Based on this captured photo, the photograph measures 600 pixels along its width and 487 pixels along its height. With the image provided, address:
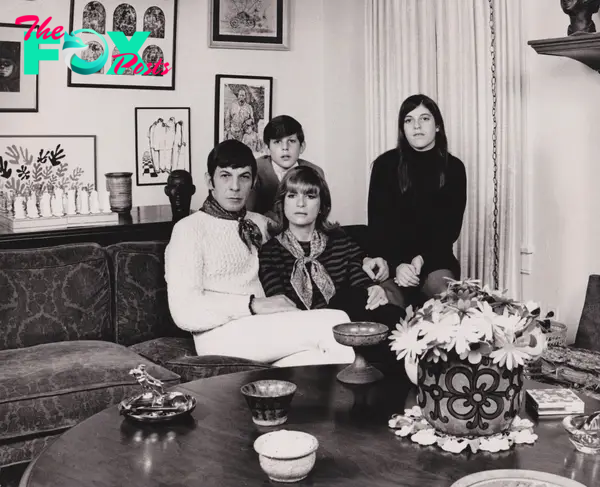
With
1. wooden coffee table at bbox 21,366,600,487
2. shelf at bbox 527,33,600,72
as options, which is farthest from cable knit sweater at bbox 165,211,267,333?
shelf at bbox 527,33,600,72

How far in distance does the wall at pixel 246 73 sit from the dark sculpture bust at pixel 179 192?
84 cm

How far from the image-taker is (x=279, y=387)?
7.48ft

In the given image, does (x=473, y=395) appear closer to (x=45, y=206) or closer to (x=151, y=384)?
(x=151, y=384)

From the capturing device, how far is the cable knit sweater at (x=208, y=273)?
11.5 feet

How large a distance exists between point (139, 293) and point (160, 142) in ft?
5.14

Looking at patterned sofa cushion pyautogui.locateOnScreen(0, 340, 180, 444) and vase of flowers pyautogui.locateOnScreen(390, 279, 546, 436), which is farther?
patterned sofa cushion pyautogui.locateOnScreen(0, 340, 180, 444)

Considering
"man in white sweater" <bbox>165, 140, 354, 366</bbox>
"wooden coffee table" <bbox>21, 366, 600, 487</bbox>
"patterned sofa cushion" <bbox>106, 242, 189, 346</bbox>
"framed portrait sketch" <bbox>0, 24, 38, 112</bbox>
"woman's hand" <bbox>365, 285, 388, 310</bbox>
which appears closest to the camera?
"wooden coffee table" <bbox>21, 366, 600, 487</bbox>

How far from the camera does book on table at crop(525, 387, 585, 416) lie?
2268 millimetres

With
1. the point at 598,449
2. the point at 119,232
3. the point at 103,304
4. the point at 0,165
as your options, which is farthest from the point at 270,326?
the point at 0,165

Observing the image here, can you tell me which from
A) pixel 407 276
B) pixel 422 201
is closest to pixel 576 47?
pixel 422 201

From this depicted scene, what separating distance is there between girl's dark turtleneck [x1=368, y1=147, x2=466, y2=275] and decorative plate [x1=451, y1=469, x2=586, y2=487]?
7.63 feet

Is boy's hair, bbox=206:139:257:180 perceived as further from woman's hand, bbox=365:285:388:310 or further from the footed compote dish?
the footed compote dish

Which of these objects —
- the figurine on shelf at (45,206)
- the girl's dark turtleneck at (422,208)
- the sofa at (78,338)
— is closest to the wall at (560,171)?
the girl's dark turtleneck at (422,208)

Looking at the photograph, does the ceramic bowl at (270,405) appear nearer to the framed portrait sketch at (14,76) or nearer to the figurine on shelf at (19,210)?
the figurine on shelf at (19,210)
